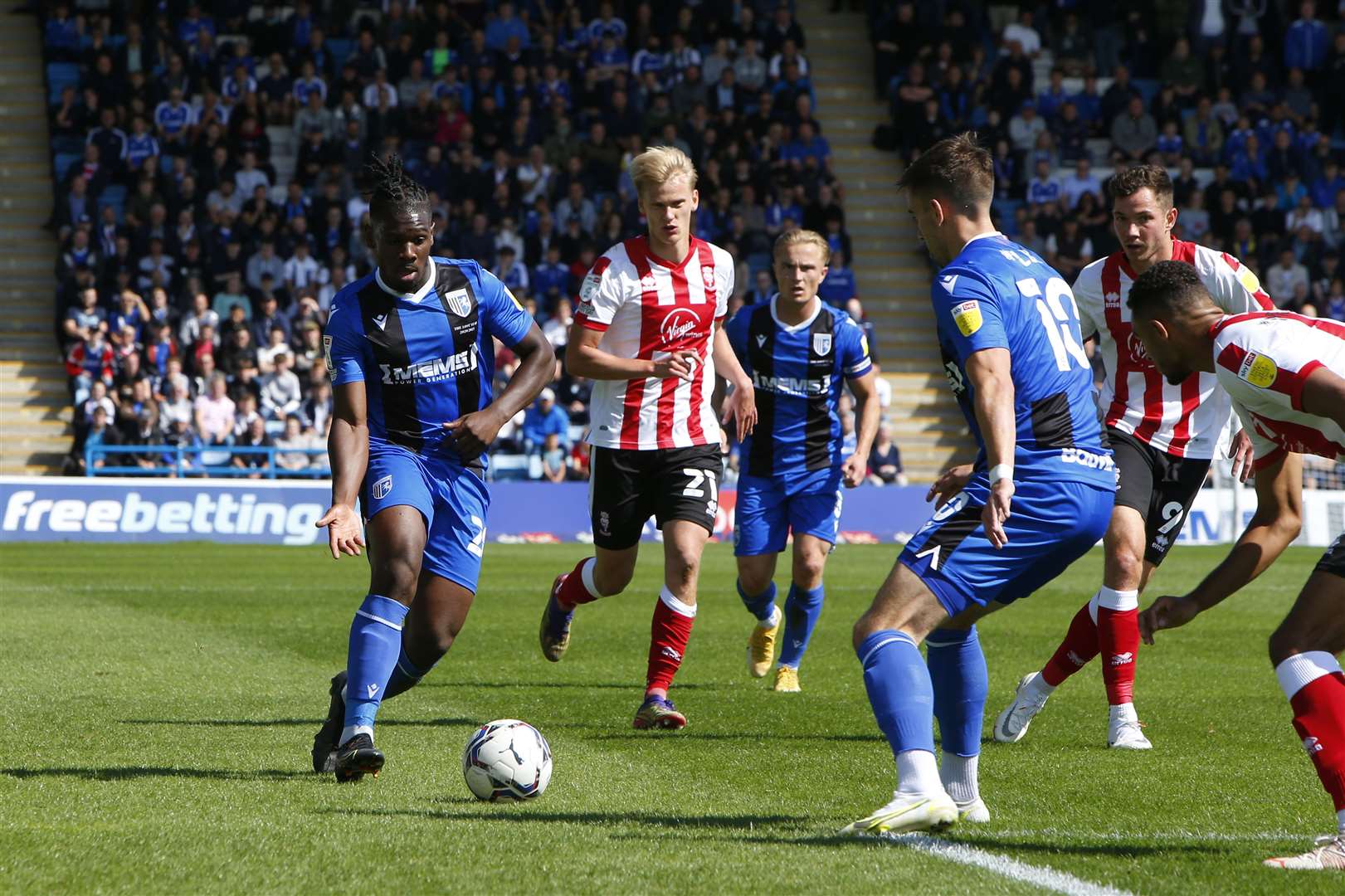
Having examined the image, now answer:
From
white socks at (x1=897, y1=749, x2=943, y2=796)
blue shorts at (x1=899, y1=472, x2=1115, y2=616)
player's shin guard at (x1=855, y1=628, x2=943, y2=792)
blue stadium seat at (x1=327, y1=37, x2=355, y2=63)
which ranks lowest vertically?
blue stadium seat at (x1=327, y1=37, x2=355, y2=63)

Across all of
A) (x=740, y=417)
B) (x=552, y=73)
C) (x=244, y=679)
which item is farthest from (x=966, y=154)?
(x=552, y=73)

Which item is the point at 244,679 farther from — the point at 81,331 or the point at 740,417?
the point at 81,331

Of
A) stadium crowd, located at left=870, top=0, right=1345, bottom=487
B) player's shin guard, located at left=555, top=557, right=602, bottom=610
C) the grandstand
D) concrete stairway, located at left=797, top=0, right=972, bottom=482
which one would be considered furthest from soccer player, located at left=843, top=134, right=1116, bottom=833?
stadium crowd, located at left=870, top=0, right=1345, bottom=487

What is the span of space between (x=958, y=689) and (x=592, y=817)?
1.35 metres

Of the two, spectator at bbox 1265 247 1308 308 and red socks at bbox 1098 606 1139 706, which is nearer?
red socks at bbox 1098 606 1139 706

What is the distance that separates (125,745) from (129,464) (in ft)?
58.0

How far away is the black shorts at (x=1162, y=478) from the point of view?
8.27 meters

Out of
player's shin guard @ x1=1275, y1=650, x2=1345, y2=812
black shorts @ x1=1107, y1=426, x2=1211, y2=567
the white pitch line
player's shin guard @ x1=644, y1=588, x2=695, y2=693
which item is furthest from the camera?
player's shin guard @ x1=644, y1=588, x2=695, y2=693

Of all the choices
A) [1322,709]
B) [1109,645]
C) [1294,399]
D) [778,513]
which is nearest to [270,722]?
[778,513]

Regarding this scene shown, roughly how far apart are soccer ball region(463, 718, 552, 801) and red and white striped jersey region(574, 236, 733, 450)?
2.54 meters

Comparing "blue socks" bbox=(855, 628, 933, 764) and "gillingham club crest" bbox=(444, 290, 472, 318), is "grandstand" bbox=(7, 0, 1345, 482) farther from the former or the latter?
"blue socks" bbox=(855, 628, 933, 764)

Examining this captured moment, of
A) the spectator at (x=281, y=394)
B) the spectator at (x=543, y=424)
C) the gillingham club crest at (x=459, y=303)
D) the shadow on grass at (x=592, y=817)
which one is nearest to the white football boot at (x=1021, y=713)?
the shadow on grass at (x=592, y=817)

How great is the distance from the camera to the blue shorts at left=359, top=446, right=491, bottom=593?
7.01 metres

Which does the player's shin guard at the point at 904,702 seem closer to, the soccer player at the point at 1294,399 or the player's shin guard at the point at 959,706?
the player's shin guard at the point at 959,706
